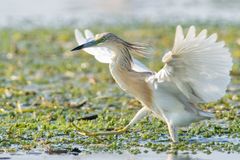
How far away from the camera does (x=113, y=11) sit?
23.1 meters

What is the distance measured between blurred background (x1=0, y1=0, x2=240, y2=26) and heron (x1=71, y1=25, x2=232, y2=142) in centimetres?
1182

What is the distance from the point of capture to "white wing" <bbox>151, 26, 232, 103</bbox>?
6.98 metres

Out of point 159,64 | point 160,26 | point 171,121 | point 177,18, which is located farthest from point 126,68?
point 177,18

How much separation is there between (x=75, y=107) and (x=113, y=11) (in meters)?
13.3

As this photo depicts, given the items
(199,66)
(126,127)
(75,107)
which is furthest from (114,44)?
(75,107)

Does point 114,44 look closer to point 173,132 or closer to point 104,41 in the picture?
point 104,41

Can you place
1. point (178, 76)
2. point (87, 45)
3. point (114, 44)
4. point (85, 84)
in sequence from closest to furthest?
point (178, 76) < point (87, 45) < point (114, 44) < point (85, 84)

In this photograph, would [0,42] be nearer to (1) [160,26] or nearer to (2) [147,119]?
(1) [160,26]

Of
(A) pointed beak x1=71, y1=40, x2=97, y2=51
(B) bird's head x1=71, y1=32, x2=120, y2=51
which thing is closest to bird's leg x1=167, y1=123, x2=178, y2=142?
(B) bird's head x1=71, y1=32, x2=120, y2=51

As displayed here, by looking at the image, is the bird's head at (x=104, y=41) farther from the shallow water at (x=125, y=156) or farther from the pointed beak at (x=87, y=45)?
the shallow water at (x=125, y=156)

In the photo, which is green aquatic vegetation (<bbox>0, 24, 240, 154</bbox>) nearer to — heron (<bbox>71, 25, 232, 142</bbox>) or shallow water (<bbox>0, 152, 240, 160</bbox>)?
shallow water (<bbox>0, 152, 240, 160</bbox>)

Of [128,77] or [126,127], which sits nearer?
[128,77]

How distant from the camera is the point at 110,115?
9578 mm

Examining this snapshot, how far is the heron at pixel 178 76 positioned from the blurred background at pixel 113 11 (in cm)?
1182
